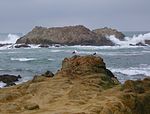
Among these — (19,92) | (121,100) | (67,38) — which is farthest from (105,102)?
(67,38)

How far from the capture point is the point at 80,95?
52.2 feet

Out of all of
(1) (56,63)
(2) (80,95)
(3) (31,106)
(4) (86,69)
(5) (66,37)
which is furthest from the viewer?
(5) (66,37)

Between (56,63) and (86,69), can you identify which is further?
(56,63)

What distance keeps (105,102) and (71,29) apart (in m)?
87.7

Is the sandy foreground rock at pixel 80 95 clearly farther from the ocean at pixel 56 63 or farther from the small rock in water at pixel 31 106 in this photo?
the ocean at pixel 56 63

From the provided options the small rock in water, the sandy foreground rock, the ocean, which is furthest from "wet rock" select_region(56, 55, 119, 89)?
the ocean

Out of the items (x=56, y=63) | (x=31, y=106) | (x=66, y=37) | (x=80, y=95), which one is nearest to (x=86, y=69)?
(x=80, y=95)

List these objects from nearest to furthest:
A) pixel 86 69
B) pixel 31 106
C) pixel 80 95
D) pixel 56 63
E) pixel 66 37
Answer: pixel 31 106 < pixel 80 95 < pixel 86 69 < pixel 56 63 < pixel 66 37

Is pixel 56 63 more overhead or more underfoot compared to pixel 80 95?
more underfoot

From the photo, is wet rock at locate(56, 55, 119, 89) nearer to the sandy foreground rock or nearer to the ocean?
the sandy foreground rock

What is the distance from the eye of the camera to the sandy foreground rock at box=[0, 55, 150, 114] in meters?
14.1

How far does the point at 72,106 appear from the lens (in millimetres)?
14414

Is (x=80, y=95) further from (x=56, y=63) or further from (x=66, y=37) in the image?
(x=66, y=37)

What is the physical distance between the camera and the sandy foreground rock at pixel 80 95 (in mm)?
14086
